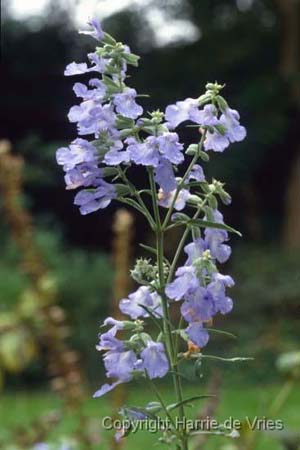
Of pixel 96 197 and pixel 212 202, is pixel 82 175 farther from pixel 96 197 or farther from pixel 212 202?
pixel 212 202

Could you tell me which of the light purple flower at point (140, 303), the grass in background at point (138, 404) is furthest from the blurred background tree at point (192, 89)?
the light purple flower at point (140, 303)

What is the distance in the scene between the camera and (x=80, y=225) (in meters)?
9.54

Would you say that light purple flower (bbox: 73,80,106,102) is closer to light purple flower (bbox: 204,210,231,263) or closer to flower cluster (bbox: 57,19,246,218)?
flower cluster (bbox: 57,19,246,218)

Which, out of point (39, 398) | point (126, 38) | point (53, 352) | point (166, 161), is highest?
point (126, 38)

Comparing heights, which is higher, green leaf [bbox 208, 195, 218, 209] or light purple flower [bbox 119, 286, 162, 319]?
green leaf [bbox 208, 195, 218, 209]

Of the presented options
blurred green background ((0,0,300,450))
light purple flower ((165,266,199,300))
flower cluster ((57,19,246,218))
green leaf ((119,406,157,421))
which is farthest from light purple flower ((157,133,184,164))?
blurred green background ((0,0,300,450))

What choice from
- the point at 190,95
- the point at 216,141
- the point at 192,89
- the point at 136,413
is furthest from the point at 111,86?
the point at 192,89

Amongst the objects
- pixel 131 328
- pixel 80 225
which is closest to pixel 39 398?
pixel 80 225

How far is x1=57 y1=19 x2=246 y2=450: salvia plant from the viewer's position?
0.97m

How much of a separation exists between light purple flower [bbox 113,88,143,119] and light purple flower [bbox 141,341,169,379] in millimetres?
231

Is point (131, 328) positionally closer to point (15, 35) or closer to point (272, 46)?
point (15, 35)

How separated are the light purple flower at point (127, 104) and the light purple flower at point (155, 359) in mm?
231

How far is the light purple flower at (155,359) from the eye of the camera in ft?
3.24

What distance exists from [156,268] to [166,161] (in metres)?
0.13
